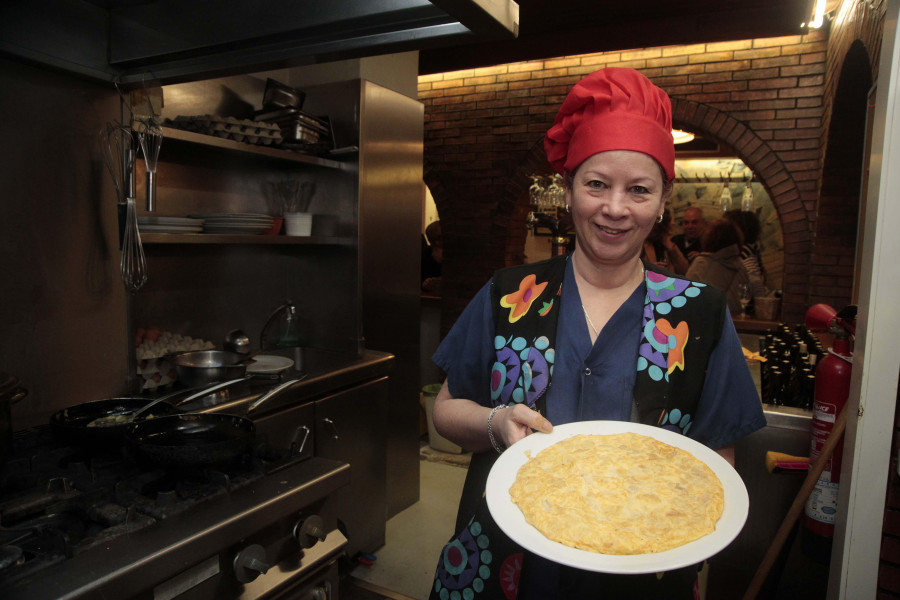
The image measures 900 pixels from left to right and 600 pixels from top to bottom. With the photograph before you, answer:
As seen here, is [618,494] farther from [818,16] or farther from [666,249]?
[666,249]

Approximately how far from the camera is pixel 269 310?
11.4 ft

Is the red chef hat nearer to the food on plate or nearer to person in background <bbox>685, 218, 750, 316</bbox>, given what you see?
the food on plate

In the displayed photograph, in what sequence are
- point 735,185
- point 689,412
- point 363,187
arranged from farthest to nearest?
point 735,185, point 363,187, point 689,412

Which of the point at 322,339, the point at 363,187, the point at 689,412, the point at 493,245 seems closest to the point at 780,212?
the point at 493,245

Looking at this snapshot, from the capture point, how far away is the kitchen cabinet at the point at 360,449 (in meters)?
2.77

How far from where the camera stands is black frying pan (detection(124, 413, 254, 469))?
1.43 metres

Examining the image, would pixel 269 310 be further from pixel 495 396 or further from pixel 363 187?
pixel 495 396

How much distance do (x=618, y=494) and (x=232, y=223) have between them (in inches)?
87.0

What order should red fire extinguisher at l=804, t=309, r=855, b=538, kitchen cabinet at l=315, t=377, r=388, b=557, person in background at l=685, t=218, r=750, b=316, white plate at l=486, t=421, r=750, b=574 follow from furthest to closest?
person in background at l=685, t=218, r=750, b=316 → kitchen cabinet at l=315, t=377, r=388, b=557 → red fire extinguisher at l=804, t=309, r=855, b=538 → white plate at l=486, t=421, r=750, b=574

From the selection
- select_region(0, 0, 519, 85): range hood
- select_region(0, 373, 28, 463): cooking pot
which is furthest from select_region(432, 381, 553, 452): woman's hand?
select_region(0, 373, 28, 463): cooking pot

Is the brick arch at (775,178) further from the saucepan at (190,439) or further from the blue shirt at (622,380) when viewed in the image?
the saucepan at (190,439)

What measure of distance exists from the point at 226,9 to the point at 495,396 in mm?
1304

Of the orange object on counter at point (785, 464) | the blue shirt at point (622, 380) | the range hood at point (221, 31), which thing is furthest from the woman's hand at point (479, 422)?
the orange object on counter at point (785, 464)

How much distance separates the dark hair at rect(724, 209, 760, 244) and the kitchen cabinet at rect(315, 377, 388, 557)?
671cm
